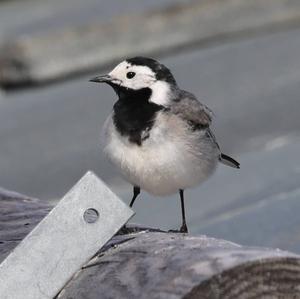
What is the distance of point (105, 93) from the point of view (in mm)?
10094

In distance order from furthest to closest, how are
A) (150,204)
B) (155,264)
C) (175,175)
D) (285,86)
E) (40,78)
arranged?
(40,78) → (285,86) → (150,204) → (175,175) → (155,264)

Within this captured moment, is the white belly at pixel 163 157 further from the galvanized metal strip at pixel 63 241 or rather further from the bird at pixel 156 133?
the galvanized metal strip at pixel 63 241

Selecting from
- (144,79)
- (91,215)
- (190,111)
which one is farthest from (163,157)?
(91,215)

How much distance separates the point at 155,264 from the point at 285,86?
6869 millimetres

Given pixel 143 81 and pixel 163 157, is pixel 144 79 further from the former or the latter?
pixel 163 157

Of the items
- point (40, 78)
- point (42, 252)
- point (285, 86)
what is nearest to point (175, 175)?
point (42, 252)

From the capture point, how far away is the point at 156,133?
4527mm

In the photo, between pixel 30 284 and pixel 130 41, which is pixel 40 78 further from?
pixel 30 284

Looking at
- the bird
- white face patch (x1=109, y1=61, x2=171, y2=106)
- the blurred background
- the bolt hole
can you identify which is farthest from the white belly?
the bolt hole

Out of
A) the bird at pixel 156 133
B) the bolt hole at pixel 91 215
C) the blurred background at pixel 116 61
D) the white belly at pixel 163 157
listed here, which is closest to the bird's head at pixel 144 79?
the bird at pixel 156 133

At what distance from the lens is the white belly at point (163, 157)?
14.7 ft

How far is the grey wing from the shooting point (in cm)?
466

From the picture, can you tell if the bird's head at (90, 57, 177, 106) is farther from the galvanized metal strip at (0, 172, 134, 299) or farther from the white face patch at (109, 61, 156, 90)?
the galvanized metal strip at (0, 172, 134, 299)

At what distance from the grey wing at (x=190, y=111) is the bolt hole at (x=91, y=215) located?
180 centimetres
